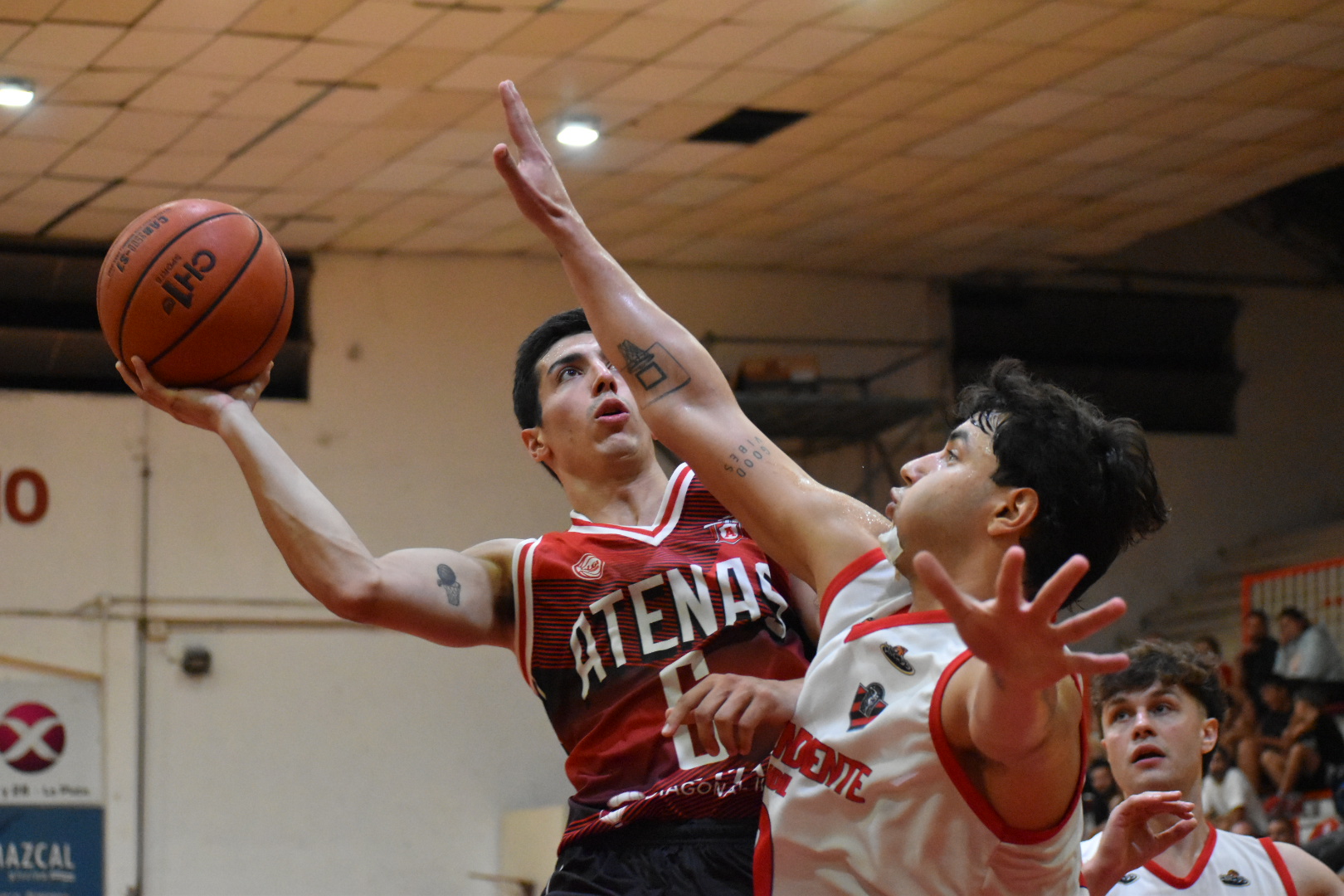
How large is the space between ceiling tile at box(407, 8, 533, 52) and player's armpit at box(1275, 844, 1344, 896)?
18.4 ft

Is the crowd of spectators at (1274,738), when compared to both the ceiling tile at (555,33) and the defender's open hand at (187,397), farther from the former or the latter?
the defender's open hand at (187,397)

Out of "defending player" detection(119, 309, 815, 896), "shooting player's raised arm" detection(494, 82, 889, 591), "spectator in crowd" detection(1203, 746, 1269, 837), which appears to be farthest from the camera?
"spectator in crowd" detection(1203, 746, 1269, 837)

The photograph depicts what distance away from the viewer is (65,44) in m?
8.58

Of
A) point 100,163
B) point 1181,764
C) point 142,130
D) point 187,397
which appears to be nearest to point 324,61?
point 142,130

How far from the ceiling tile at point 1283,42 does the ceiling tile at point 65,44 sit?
616 centimetres

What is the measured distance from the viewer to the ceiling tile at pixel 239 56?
8.68 metres

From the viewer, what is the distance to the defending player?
3166 mm

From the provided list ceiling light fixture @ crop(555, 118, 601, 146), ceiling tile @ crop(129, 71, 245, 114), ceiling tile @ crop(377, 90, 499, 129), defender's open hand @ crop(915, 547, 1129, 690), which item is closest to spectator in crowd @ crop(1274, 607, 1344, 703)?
ceiling light fixture @ crop(555, 118, 601, 146)

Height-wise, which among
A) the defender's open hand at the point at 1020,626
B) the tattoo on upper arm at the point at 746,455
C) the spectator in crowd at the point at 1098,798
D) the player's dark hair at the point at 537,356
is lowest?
the spectator in crowd at the point at 1098,798

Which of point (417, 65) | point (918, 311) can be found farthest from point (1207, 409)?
point (417, 65)

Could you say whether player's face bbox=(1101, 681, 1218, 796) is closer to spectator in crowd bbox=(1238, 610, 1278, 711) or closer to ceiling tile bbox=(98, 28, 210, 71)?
ceiling tile bbox=(98, 28, 210, 71)

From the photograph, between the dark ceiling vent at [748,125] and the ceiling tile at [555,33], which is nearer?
the ceiling tile at [555,33]

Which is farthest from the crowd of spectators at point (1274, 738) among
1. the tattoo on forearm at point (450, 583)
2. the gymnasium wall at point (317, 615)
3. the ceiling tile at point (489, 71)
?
the tattoo on forearm at point (450, 583)

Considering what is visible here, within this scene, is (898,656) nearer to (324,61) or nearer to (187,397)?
(187,397)
